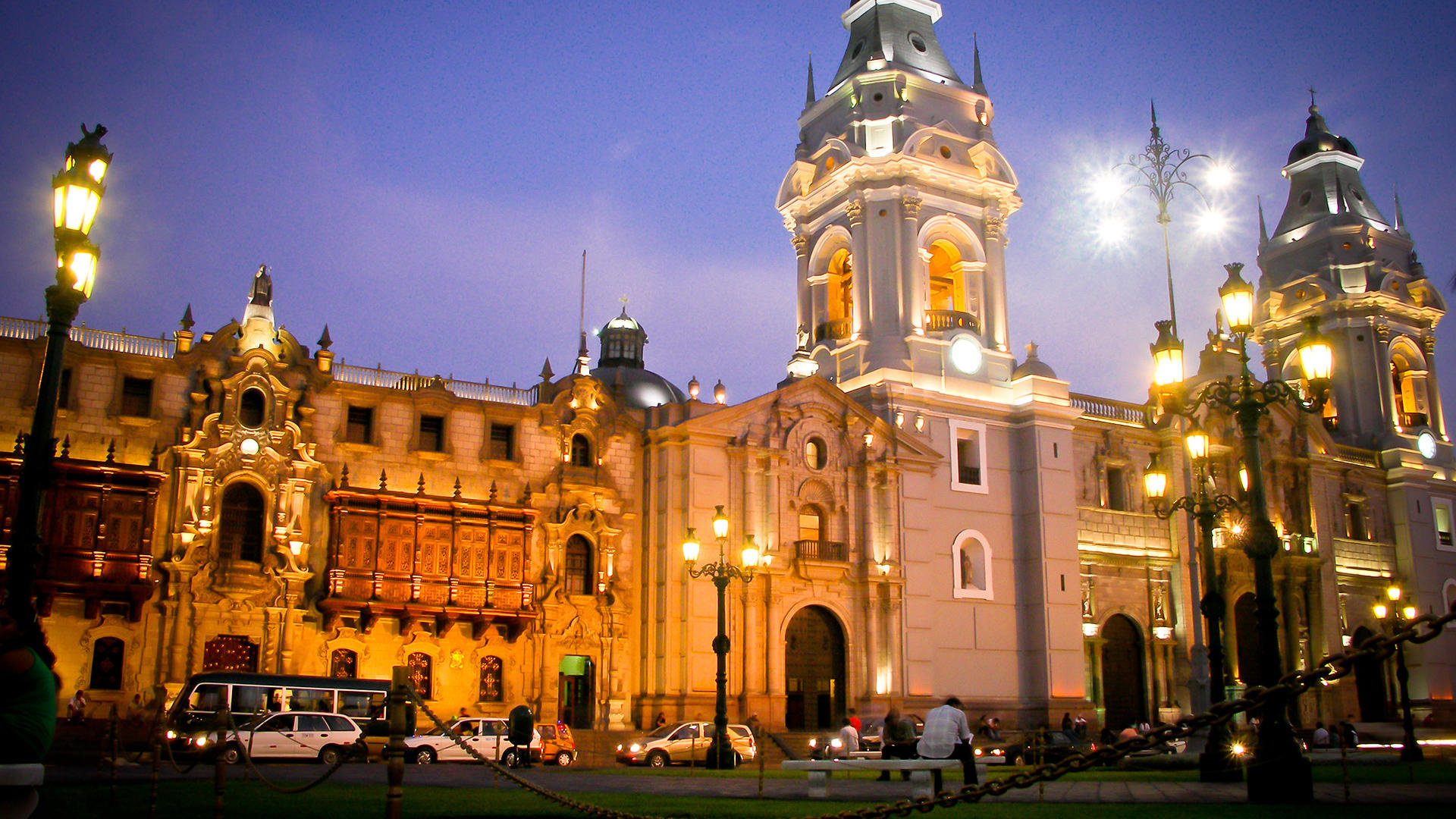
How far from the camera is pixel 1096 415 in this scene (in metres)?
48.3

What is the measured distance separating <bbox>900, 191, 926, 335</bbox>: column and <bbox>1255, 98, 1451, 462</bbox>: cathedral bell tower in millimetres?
22391

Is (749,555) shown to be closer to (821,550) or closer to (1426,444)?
(821,550)

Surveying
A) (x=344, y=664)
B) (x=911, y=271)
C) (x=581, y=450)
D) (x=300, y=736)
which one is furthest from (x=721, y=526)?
(x=911, y=271)

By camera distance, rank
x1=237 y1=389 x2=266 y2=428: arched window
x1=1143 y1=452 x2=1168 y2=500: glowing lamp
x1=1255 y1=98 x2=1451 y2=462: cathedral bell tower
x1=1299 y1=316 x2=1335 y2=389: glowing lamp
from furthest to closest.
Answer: x1=1255 y1=98 x2=1451 y2=462: cathedral bell tower
x1=237 y1=389 x2=266 y2=428: arched window
x1=1143 y1=452 x2=1168 y2=500: glowing lamp
x1=1299 y1=316 x2=1335 y2=389: glowing lamp

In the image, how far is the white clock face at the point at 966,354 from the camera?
4484 cm

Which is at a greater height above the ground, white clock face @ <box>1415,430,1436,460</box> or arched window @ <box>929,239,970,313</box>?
arched window @ <box>929,239,970,313</box>

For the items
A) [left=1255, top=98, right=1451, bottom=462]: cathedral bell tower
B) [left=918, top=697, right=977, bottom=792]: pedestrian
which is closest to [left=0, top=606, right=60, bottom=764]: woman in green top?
[left=918, top=697, right=977, bottom=792]: pedestrian

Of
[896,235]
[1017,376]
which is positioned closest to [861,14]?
[896,235]

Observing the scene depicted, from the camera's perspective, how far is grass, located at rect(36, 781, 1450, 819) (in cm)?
1364

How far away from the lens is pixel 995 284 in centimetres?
4694

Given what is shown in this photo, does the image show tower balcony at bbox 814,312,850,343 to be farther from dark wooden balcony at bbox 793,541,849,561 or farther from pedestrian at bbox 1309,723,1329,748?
pedestrian at bbox 1309,723,1329,748

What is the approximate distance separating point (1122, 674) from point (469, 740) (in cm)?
2602

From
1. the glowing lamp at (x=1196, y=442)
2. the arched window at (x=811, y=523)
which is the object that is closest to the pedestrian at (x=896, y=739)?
the glowing lamp at (x=1196, y=442)

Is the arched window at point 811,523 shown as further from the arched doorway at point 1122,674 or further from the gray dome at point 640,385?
the arched doorway at point 1122,674
